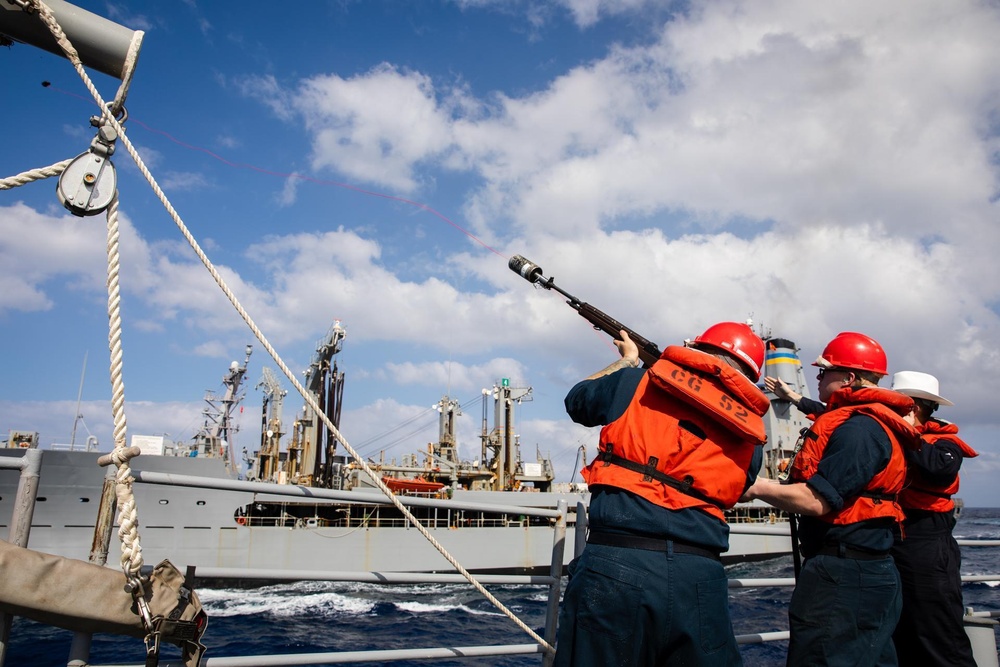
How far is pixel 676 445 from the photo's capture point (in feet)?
6.05

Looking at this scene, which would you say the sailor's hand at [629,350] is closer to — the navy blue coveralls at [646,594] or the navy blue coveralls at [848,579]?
the navy blue coveralls at [646,594]

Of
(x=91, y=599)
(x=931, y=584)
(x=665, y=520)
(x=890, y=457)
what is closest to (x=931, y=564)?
(x=931, y=584)

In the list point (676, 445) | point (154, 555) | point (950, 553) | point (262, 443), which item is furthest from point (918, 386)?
point (262, 443)

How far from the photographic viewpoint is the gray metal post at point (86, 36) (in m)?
1.86

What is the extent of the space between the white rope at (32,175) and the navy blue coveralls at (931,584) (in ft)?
12.5

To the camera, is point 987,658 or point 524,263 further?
point 524,263

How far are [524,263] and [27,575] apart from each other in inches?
136

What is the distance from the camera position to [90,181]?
1.87 meters

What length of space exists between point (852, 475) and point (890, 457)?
27 centimetres

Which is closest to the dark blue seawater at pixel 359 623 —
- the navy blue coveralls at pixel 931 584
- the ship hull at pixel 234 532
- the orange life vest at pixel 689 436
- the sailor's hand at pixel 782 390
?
the ship hull at pixel 234 532

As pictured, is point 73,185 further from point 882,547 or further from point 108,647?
point 108,647

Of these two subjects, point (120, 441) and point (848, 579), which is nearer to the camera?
point (120, 441)

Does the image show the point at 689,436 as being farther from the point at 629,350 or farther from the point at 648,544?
the point at 629,350

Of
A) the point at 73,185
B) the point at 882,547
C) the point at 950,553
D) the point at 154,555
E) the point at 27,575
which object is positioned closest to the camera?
the point at 27,575
